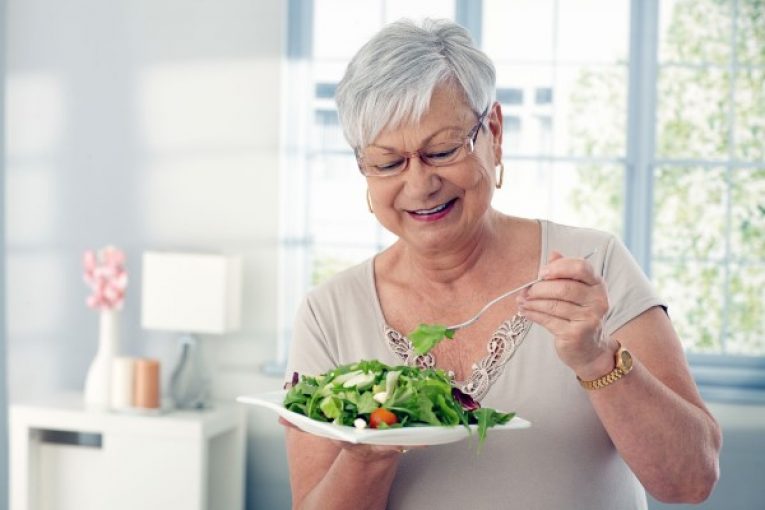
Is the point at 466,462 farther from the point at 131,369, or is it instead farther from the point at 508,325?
the point at 131,369

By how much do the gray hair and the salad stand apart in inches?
13.6

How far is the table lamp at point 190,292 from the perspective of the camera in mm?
4238

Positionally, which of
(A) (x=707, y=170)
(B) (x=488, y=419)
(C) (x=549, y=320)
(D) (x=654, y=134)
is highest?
(D) (x=654, y=134)

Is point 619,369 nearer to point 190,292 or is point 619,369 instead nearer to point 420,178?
point 420,178

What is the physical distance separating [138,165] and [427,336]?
3.24m

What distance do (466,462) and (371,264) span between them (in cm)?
39

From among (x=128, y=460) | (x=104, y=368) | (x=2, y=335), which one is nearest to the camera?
(x=128, y=460)

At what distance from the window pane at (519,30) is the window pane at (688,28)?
435 mm

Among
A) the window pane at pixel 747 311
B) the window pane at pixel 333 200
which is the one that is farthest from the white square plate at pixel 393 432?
the window pane at pixel 747 311

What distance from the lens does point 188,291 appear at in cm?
425

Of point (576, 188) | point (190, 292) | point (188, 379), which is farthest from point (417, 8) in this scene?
point (188, 379)

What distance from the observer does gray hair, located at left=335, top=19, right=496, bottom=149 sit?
5.37 ft

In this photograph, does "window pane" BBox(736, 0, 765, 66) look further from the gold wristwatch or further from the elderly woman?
the gold wristwatch

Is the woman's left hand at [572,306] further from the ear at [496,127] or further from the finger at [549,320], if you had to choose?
the ear at [496,127]
